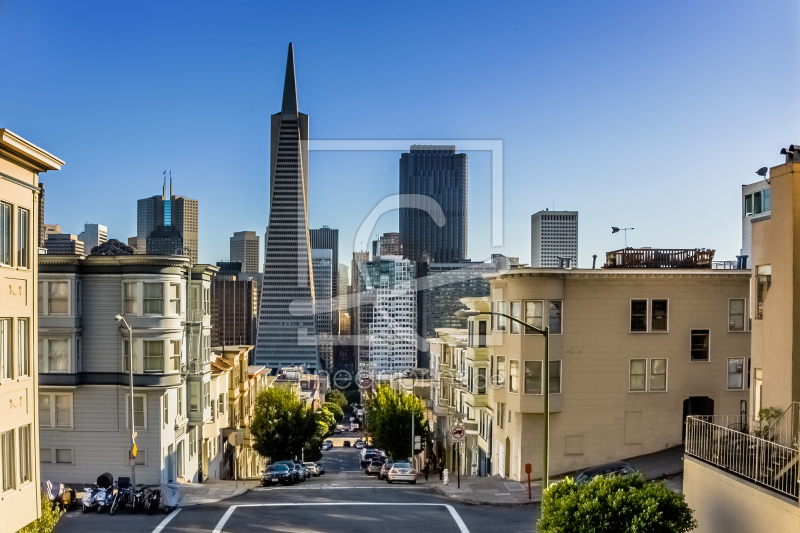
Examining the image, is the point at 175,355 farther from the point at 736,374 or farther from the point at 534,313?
the point at 736,374

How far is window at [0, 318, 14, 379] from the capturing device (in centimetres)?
1276

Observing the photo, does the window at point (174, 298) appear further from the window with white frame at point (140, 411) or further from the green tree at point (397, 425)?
the green tree at point (397, 425)

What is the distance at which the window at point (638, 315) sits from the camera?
1297 inches

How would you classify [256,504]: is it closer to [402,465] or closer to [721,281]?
[402,465]

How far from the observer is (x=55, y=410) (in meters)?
34.1

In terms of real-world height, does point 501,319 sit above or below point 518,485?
above

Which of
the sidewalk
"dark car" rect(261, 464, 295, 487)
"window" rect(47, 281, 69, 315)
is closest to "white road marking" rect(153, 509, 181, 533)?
the sidewalk

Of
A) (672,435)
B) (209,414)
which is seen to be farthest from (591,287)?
(209,414)

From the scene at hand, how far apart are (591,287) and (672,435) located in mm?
7865

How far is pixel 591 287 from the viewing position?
32625mm

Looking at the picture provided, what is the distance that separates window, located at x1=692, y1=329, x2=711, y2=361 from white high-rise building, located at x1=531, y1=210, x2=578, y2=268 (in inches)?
1543

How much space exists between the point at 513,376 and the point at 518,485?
15.7ft

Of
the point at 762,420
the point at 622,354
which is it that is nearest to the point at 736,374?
the point at 622,354

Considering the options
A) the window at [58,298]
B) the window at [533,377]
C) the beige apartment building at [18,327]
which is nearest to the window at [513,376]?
the window at [533,377]
